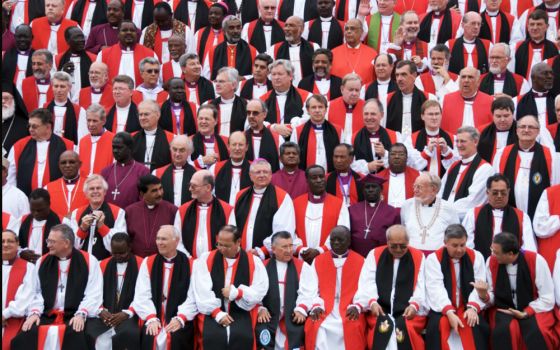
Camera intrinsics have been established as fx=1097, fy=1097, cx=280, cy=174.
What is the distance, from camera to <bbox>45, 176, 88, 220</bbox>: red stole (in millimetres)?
10938

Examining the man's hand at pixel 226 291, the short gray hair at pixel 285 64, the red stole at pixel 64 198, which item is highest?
the short gray hair at pixel 285 64

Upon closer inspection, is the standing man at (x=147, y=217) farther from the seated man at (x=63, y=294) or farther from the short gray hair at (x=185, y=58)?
the short gray hair at (x=185, y=58)

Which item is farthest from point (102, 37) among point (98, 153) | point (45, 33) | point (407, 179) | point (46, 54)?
point (407, 179)

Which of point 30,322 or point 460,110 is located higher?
point 460,110

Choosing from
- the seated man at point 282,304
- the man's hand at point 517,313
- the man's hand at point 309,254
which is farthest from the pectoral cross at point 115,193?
the man's hand at point 517,313

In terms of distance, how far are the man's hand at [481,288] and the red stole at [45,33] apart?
22.3ft

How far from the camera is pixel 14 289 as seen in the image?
990 cm

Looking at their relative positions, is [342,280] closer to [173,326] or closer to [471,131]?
[173,326]

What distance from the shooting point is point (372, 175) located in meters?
10.7

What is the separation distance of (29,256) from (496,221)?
14.2ft

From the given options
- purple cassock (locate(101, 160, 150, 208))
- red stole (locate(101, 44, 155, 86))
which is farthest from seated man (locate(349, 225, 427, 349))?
red stole (locate(101, 44, 155, 86))

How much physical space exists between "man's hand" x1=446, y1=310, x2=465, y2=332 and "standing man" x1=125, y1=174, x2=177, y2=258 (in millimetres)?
2878

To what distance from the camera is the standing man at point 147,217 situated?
10.4m

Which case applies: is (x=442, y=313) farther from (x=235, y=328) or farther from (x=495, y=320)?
(x=235, y=328)
